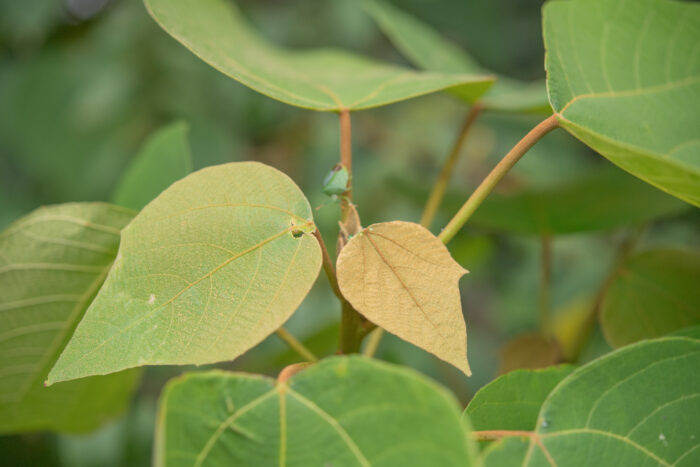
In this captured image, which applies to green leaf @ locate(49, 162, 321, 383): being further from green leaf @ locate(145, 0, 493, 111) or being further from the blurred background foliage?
the blurred background foliage

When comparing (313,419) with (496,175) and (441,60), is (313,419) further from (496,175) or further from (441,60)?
(441,60)

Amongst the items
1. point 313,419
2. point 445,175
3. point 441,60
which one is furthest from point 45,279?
point 441,60

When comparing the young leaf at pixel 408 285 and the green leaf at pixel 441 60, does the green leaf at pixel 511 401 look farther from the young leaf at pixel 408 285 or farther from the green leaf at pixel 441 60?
the green leaf at pixel 441 60

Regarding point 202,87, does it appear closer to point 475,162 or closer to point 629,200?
point 475,162

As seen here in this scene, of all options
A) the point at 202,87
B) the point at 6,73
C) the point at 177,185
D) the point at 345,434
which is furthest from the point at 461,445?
the point at 6,73

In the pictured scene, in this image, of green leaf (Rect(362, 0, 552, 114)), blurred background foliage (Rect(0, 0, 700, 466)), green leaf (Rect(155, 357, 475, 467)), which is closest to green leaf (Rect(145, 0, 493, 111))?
green leaf (Rect(362, 0, 552, 114))

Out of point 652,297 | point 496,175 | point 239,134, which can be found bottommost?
point 239,134

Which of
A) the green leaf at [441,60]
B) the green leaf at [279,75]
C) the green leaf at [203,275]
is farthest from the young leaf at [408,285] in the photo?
the green leaf at [441,60]

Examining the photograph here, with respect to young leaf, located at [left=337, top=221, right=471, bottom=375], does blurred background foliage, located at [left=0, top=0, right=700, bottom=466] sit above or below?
below
